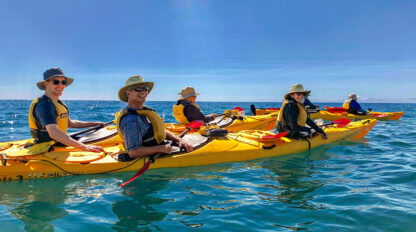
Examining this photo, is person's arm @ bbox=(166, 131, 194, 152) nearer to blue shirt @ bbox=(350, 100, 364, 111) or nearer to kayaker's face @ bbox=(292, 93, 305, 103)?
kayaker's face @ bbox=(292, 93, 305, 103)

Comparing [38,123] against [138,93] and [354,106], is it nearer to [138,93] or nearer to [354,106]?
[138,93]

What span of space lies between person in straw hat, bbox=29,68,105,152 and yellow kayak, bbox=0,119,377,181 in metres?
0.33

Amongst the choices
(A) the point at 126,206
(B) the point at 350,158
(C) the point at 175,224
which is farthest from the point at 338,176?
(A) the point at 126,206

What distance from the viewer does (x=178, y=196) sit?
4.24m

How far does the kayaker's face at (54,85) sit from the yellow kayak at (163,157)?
1136 millimetres

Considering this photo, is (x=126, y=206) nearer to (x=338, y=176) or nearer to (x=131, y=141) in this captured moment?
(x=131, y=141)

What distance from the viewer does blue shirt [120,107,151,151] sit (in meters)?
4.62

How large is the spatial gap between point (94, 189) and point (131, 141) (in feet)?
3.23

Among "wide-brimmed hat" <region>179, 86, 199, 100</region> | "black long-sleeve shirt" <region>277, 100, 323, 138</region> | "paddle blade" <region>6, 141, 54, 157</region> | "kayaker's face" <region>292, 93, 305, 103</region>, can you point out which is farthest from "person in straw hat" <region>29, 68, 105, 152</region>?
"kayaker's face" <region>292, 93, 305, 103</region>

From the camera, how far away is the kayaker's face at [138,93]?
15.2 ft

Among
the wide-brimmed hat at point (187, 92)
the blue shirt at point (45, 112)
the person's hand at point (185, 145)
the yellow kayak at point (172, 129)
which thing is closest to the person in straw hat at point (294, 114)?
the yellow kayak at point (172, 129)

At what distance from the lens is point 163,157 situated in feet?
18.1

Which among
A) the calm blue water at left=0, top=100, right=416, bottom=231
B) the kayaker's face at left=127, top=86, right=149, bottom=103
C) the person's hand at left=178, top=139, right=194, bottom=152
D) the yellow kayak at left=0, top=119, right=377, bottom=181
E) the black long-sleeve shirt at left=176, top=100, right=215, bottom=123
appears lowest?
the calm blue water at left=0, top=100, right=416, bottom=231

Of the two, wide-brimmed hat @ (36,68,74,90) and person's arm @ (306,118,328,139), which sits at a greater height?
wide-brimmed hat @ (36,68,74,90)
